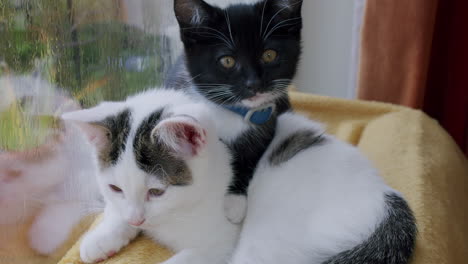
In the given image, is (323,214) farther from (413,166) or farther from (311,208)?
(413,166)

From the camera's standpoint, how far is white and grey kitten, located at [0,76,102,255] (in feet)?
3.36

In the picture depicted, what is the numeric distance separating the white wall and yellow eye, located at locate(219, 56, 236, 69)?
109 centimetres

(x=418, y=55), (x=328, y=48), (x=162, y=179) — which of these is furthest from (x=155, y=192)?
(x=328, y=48)

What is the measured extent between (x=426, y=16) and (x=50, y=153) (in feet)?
4.96

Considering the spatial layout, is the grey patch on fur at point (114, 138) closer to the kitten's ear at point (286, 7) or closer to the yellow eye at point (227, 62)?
the yellow eye at point (227, 62)

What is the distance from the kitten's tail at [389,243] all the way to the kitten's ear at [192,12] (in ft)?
2.12

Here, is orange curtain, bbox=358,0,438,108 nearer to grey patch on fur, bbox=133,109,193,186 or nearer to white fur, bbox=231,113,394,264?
white fur, bbox=231,113,394,264

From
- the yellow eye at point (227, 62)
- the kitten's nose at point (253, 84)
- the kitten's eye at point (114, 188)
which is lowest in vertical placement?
the kitten's eye at point (114, 188)

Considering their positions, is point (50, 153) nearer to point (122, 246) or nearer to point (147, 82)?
point (122, 246)

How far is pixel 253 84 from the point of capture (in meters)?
1.14

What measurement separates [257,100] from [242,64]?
0.10 metres

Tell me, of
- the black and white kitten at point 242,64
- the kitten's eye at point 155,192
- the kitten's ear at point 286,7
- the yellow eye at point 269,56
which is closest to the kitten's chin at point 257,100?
the black and white kitten at point 242,64

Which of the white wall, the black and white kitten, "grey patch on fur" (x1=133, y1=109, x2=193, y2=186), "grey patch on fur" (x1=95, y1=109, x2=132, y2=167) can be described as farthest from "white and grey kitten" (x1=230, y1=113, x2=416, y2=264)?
the white wall

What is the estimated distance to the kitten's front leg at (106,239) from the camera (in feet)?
3.32
